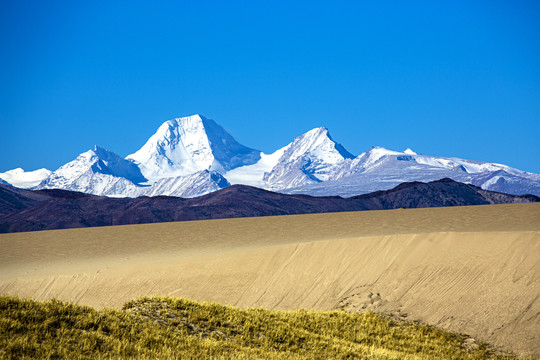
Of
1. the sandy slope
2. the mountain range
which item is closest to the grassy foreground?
the sandy slope

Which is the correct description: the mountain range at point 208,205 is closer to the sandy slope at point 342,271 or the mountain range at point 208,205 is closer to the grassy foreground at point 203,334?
the sandy slope at point 342,271

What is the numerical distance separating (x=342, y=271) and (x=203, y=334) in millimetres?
13473

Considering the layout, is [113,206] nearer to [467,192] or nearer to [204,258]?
[467,192]

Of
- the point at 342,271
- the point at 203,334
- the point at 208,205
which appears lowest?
the point at 203,334

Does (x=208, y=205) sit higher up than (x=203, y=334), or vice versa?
(x=208, y=205)

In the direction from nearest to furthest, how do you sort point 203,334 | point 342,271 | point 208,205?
point 203,334 < point 342,271 < point 208,205

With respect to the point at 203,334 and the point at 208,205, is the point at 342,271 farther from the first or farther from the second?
the point at 208,205

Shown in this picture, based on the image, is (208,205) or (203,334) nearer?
(203,334)

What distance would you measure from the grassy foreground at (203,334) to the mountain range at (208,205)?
125956 millimetres

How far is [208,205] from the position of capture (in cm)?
16312

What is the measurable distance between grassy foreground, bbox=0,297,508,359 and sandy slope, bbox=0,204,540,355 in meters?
2.13

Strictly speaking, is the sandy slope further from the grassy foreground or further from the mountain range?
the mountain range

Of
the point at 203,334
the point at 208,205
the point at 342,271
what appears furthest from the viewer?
the point at 208,205

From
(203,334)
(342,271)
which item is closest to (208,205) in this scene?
(342,271)
